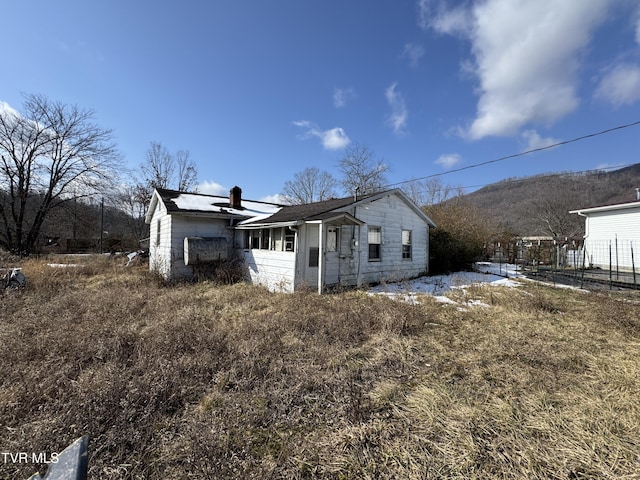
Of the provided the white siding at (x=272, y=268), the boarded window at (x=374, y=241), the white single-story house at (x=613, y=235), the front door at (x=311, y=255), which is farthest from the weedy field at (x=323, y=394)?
the white single-story house at (x=613, y=235)

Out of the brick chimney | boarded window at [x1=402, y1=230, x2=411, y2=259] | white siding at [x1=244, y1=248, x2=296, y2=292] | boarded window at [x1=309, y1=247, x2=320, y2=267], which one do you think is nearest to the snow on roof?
the brick chimney

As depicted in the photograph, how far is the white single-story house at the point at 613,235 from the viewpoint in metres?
13.1

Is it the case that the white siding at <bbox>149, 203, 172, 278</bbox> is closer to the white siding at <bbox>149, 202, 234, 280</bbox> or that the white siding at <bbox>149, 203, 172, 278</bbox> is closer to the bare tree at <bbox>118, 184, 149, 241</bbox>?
the white siding at <bbox>149, 202, 234, 280</bbox>

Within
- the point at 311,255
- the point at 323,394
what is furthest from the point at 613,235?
the point at 323,394

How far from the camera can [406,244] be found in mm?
12195

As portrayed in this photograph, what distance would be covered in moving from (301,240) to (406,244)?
5.87 m

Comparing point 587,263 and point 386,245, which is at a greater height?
point 386,245

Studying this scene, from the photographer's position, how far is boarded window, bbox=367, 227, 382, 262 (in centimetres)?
1063

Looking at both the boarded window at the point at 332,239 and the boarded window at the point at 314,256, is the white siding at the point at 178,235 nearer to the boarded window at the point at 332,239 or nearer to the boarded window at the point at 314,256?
the boarded window at the point at 314,256

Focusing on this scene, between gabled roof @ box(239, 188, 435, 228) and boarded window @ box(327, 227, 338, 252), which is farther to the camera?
boarded window @ box(327, 227, 338, 252)

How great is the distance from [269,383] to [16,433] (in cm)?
223

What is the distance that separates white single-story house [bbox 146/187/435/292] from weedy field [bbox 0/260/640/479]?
11.3 feet

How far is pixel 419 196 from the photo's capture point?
29.9m

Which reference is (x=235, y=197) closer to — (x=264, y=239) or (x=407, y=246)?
(x=264, y=239)
